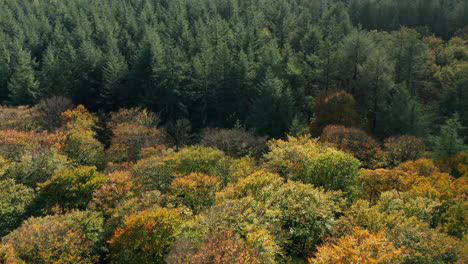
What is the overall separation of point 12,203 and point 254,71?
47268mm

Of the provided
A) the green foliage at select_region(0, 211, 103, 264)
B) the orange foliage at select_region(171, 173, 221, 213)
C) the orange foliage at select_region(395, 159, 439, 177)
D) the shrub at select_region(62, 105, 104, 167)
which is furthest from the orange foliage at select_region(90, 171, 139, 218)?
the orange foliage at select_region(395, 159, 439, 177)

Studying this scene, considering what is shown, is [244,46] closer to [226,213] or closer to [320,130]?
[320,130]

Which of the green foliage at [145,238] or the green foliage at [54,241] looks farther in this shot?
the green foliage at [145,238]

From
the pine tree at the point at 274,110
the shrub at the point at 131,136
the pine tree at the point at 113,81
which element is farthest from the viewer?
the pine tree at the point at 113,81

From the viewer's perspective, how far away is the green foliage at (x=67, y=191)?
3484 centimetres

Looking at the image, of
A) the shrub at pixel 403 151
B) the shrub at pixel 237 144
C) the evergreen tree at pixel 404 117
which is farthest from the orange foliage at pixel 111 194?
the evergreen tree at pixel 404 117

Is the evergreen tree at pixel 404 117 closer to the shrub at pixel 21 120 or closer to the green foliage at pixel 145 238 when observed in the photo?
the green foliage at pixel 145 238

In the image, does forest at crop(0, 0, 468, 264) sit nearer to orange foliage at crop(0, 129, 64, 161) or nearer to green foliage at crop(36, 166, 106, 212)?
green foliage at crop(36, 166, 106, 212)

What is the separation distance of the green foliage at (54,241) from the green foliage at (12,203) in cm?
554

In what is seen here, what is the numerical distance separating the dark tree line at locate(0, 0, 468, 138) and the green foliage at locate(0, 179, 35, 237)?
35.5 metres

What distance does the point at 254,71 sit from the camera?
7012 centimetres

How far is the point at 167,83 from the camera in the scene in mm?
70625

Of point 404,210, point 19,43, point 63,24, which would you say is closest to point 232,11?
point 63,24

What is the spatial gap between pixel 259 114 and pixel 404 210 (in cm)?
3665
